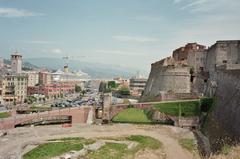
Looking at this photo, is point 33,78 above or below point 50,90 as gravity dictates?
above

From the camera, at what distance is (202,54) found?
52.3 m

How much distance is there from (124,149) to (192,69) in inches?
1031

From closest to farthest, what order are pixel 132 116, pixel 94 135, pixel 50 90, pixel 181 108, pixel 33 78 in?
pixel 94 135 → pixel 181 108 → pixel 132 116 → pixel 50 90 → pixel 33 78

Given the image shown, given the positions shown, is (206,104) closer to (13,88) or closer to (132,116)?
(132,116)

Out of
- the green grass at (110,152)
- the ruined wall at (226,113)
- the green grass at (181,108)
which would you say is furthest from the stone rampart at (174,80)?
the green grass at (110,152)

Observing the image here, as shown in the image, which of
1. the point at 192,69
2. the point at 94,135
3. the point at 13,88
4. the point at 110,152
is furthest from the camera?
the point at 13,88

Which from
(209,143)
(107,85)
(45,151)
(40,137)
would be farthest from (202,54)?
(107,85)

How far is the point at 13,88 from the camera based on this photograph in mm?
85312

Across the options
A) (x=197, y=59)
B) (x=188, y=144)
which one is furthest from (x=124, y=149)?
(x=197, y=59)

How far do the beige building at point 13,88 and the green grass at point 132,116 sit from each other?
1727 inches

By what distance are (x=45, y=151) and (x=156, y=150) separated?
8.88 m

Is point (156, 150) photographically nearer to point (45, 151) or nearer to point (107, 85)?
point (45, 151)

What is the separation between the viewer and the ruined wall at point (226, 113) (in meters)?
24.6

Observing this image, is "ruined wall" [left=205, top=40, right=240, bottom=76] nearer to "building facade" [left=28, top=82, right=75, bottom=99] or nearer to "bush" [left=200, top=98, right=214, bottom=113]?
"bush" [left=200, top=98, right=214, bottom=113]
